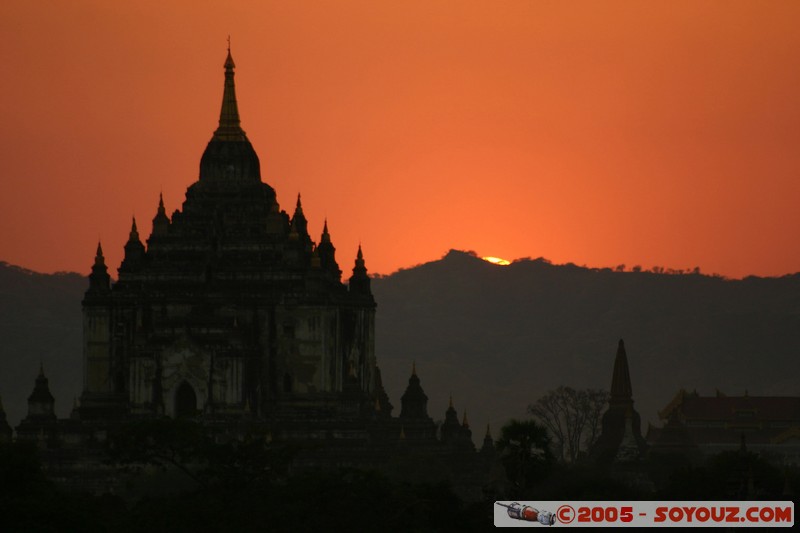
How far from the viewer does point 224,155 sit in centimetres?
19588

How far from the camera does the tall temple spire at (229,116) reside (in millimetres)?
196750

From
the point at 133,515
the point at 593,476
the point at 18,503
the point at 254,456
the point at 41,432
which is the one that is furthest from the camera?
the point at 41,432

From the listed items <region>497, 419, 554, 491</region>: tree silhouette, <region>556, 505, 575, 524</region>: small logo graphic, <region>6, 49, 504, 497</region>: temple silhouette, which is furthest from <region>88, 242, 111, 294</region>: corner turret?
<region>556, 505, 575, 524</region>: small logo graphic

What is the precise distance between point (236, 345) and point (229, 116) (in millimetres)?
14308

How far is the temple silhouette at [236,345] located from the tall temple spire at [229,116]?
98 mm

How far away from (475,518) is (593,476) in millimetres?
25422

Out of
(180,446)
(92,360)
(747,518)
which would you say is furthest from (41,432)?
(747,518)

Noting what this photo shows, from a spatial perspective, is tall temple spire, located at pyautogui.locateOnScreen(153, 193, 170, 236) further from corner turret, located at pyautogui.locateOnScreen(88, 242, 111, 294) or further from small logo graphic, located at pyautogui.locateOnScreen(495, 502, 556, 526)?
small logo graphic, located at pyautogui.locateOnScreen(495, 502, 556, 526)

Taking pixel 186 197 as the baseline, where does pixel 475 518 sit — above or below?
below

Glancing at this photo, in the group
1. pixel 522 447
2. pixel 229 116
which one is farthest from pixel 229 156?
pixel 522 447

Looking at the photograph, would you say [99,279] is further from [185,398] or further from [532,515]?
[532,515]

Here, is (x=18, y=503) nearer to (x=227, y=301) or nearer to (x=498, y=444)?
(x=498, y=444)

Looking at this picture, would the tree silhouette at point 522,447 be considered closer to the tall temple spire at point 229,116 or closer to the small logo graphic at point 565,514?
the small logo graphic at point 565,514

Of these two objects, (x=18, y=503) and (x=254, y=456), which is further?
(x=254, y=456)
